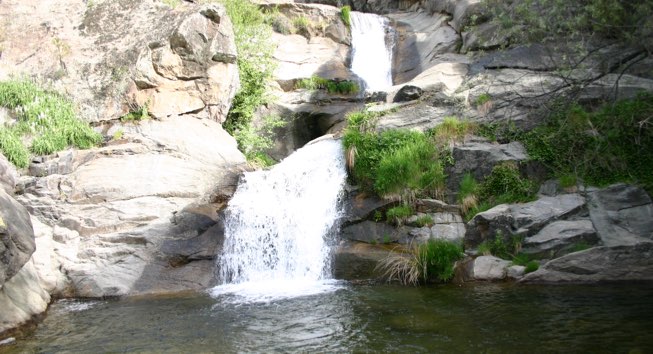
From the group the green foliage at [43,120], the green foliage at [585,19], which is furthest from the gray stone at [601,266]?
the green foliage at [43,120]

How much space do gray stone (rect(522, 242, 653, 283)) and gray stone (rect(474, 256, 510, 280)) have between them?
477mm

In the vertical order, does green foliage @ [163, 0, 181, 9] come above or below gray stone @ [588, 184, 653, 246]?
above

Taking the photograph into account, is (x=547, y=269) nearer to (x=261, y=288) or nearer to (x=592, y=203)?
(x=592, y=203)

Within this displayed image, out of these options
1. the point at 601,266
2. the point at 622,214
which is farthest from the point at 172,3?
the point at 601,266

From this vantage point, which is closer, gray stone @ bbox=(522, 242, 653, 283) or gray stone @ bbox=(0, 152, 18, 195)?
gray stone @ bbox=(522, 242, 653, 283)

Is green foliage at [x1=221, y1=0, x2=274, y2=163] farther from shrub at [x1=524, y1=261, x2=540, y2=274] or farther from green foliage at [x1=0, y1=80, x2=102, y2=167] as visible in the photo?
shrub at [x1=524, y1=261, x2=540, y2=274]

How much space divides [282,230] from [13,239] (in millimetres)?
5831

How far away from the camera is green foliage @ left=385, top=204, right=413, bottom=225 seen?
12.3 metres

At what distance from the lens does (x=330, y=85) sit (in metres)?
20.7

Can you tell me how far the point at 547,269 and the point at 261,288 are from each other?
223 inches

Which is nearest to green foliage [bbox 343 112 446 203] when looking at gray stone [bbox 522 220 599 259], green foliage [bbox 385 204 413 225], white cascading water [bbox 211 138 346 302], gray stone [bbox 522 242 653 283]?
green foliage [bbox 385 204 413 225]

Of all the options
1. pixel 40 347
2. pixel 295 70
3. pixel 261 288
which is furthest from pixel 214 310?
pixel 295 70

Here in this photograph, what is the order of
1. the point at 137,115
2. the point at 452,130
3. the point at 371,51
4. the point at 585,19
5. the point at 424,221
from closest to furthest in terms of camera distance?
1. the point at 585,19
2. the point at 424,221
3. the point at 452,130
4. the point at 137,115
5. the point at 371,51

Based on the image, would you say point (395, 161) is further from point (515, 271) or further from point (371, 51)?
point (371, 51)
